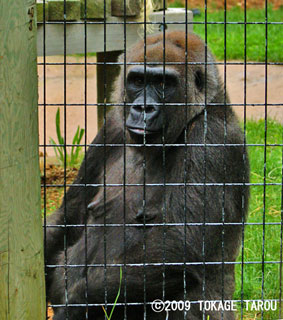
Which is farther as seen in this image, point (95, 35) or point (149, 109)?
point (95, 35)

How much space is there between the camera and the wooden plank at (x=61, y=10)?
4871mm

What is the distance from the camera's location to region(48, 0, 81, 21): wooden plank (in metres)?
4.87

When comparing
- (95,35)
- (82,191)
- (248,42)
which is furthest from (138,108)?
(248,42)

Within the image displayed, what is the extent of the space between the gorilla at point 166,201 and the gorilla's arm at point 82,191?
2 cm

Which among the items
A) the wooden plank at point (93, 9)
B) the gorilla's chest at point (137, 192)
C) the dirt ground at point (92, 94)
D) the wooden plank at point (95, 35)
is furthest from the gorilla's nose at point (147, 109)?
the dirt ground at point (92, 94)

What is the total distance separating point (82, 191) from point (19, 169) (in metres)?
1.82

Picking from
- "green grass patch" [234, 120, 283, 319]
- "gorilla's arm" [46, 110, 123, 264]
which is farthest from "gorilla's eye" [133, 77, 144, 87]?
"green grass patch" [234, 120, 283, 319]

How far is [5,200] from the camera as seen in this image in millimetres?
2588

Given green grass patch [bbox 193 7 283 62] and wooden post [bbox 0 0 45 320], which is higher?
green grass patch [bbox 193 7 283 62]

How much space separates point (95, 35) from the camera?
5336 mm

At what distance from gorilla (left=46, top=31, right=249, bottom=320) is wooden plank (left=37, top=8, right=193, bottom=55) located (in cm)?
96

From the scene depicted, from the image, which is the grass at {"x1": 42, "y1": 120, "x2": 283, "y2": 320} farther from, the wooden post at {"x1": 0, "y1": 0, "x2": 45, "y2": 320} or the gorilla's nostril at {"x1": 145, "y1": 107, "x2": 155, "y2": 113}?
the wooden post at {"x1": 0, "y1": 0, "x2": 45, "y2": 320}

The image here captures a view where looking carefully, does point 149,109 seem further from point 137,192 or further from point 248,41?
point 248,41

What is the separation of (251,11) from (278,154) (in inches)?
374
